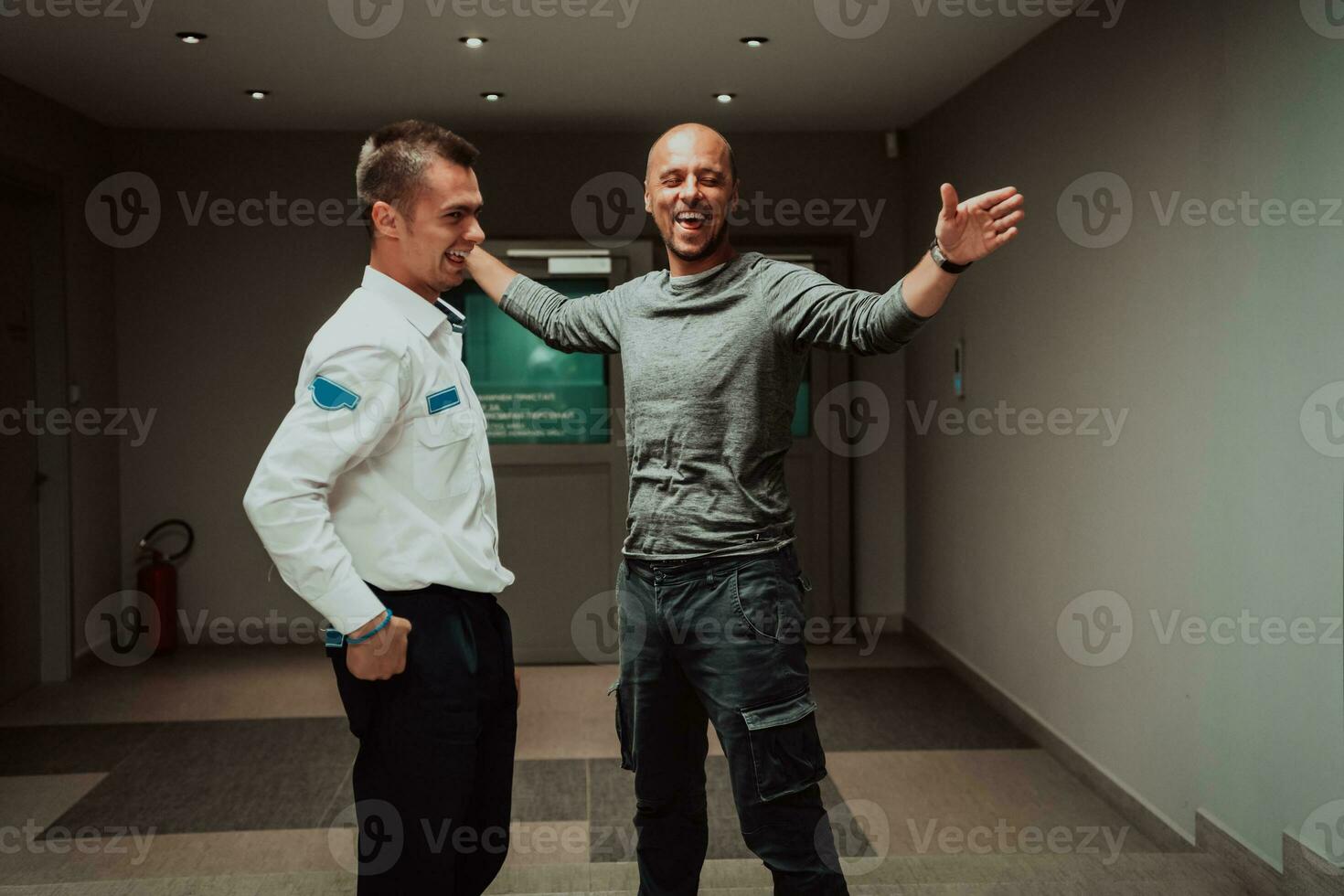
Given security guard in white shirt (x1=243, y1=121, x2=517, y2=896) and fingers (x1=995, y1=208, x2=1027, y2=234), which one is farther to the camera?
fingers (x1=995, y1=208, x2=1027, y2=234)

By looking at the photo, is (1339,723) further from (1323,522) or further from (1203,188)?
(1203,188)

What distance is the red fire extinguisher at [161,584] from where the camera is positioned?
5188 mm

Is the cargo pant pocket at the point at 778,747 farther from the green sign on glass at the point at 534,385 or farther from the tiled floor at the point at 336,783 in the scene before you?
the green sign on glass at the point at 534,385

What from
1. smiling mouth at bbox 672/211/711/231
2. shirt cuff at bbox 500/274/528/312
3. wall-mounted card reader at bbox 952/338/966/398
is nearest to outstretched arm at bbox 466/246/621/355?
shirt cuff at bbox 500/274/528/312

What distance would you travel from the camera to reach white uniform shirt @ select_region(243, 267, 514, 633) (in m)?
1.45

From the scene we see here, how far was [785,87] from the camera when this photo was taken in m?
4.54

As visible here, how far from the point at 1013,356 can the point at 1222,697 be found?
160cm

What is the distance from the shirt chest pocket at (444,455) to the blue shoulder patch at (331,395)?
0.38ft

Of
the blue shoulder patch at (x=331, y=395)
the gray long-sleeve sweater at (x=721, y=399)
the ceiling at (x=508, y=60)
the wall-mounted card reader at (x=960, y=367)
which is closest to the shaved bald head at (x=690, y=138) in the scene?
the gray long-sleeve sweater at (x=721, y=399)

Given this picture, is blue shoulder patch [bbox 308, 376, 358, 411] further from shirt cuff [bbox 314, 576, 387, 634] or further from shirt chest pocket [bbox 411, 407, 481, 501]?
shirt cuff [bbox 314, 576, 387, 634]

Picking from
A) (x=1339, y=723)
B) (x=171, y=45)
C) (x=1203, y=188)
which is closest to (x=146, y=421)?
(x=171, y=45)

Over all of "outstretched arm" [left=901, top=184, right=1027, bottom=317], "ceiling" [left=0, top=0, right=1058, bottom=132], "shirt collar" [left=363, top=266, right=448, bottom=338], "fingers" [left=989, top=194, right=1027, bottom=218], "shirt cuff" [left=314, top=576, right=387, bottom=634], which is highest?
"ceiling" [left=0, top=0, right=1058, bottom=132]

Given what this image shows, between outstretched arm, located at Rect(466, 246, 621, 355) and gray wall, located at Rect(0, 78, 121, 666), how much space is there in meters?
3.13

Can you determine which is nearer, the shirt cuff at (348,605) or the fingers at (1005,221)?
the shirt cuff at (348,605)
